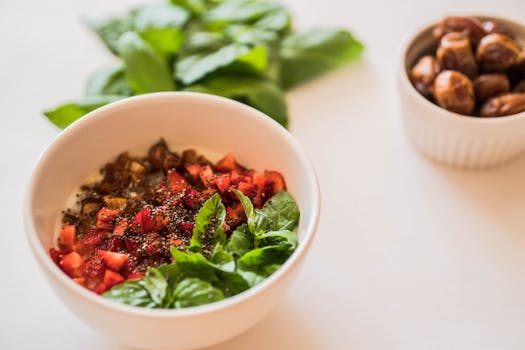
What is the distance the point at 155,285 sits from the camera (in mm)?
884

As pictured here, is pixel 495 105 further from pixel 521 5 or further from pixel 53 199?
pixel 53 199

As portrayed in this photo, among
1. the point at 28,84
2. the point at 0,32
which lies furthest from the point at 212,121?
the point at 0,32

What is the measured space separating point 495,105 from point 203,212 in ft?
1.81

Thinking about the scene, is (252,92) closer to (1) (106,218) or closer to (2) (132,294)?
(1) (106,218)

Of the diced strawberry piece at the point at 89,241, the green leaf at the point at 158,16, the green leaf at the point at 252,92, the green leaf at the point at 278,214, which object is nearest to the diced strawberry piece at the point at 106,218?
the diced strawberry piece at the point at 89,241

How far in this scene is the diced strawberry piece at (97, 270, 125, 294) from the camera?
92cm

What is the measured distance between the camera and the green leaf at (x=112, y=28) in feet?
4.63

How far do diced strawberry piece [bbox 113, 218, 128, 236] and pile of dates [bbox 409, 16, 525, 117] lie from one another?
1.89 ft

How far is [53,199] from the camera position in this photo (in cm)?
104

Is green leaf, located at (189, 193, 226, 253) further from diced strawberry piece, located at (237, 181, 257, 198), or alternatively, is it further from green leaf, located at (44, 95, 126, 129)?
green leaf, located at (44, 95, 126, 129)

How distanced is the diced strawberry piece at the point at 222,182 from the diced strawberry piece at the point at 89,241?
18cm

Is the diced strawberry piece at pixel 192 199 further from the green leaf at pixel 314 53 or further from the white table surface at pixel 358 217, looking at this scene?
the green leaf at pixel 314 53

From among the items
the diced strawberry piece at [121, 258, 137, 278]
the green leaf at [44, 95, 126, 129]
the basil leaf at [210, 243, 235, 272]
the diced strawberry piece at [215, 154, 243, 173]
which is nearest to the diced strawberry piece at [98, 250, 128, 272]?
the diced strawberry piece at [121, 258, 137, 278]

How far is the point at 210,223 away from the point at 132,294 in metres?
0.17
